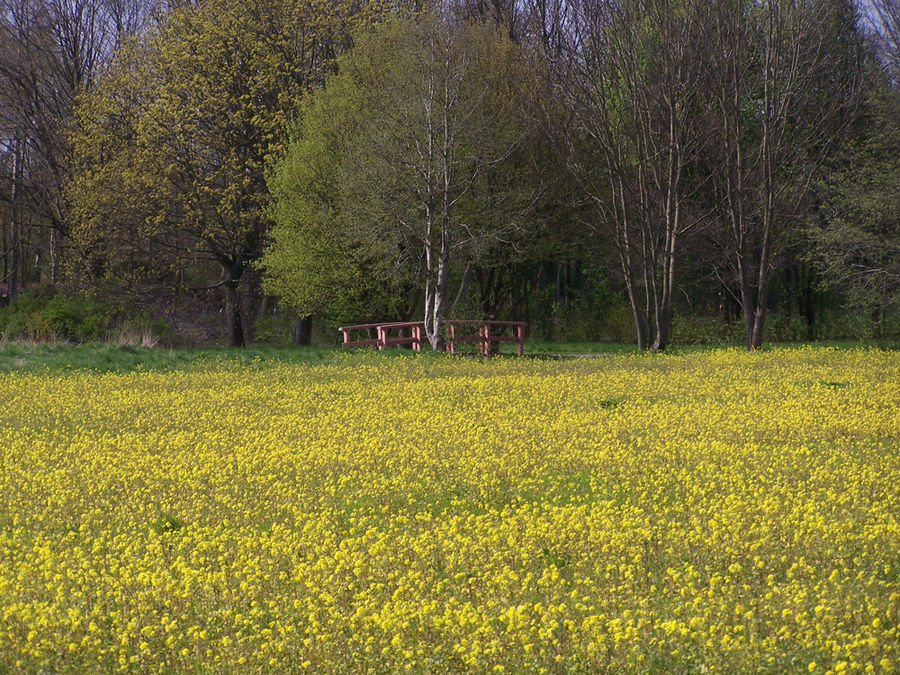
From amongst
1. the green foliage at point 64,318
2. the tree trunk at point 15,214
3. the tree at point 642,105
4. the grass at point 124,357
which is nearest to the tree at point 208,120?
the green foliage at point 64,318

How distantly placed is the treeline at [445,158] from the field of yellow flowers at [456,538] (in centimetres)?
1657

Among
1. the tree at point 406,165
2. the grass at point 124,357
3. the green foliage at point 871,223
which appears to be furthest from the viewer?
the green foliage at point 871,223

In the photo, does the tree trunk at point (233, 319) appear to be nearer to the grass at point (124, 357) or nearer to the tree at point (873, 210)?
the grass at point (124, 357)

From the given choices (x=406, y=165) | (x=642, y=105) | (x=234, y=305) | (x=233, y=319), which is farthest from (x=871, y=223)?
(x=233, y=319)

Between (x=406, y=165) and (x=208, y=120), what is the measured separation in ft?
33.2

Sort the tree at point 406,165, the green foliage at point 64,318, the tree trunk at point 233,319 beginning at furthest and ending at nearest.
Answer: the tree trunk at point 233,319 < the green foliage at point 64,318 < the tree at point 406,165

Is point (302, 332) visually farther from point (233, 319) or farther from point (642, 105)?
point (642, 105)

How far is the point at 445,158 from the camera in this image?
29.5 m

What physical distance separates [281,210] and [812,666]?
30.2m

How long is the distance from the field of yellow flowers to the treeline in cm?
1657

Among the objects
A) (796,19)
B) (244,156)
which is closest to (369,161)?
(244,156)

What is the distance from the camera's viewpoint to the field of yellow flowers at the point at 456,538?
18.8 feet

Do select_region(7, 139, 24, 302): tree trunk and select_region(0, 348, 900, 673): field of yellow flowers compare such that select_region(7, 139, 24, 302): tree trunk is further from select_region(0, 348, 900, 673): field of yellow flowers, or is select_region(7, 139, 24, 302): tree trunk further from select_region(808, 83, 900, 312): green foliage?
select_region(808, 83, 900, 312): green foliage

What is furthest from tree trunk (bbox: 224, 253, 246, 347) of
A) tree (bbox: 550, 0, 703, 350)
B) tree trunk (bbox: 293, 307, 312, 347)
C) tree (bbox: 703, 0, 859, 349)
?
tree (bbox: 703, 0, 859, 349)
